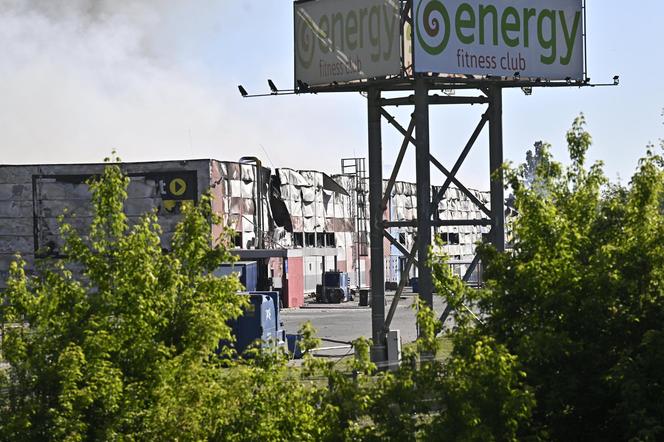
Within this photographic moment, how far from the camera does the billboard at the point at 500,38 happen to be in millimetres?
24438

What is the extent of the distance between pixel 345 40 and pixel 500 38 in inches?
126

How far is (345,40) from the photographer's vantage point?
2520 centimetres

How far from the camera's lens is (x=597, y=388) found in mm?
13336

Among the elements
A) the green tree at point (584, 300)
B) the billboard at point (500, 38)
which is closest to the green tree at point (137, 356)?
the green tree at point (584, 300)

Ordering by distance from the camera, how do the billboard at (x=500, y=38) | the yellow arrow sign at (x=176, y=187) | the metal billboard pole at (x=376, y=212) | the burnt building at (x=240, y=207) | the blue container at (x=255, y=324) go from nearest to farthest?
the billboard at (x=500, y=38) → the metal billboard pole at (x=376, y=212) → the blue container at (x=255, y=324) → the yellow arrow sign at (x=176, y=187) → the burnt building at (x=240, y=207)

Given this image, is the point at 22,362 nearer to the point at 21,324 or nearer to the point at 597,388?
the point at 21,324

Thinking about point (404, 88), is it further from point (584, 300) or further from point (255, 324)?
point (584, 300)

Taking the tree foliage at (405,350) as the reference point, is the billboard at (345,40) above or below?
above

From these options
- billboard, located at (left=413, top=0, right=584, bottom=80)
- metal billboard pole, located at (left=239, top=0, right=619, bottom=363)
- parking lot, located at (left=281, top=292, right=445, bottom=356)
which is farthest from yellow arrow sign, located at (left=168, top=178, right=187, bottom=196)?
billboard, located at (left=413, top=0, right=584, bottom=80)

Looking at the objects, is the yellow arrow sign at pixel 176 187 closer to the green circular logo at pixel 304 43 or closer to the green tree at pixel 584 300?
the green circular logo at pixel 304 43

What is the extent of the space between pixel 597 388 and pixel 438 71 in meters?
12.1

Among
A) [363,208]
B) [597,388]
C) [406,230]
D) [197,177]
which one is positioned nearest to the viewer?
[597,388]

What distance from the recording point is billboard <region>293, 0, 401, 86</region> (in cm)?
2456

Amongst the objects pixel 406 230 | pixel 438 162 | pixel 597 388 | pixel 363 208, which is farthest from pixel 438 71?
pixel 406 230
